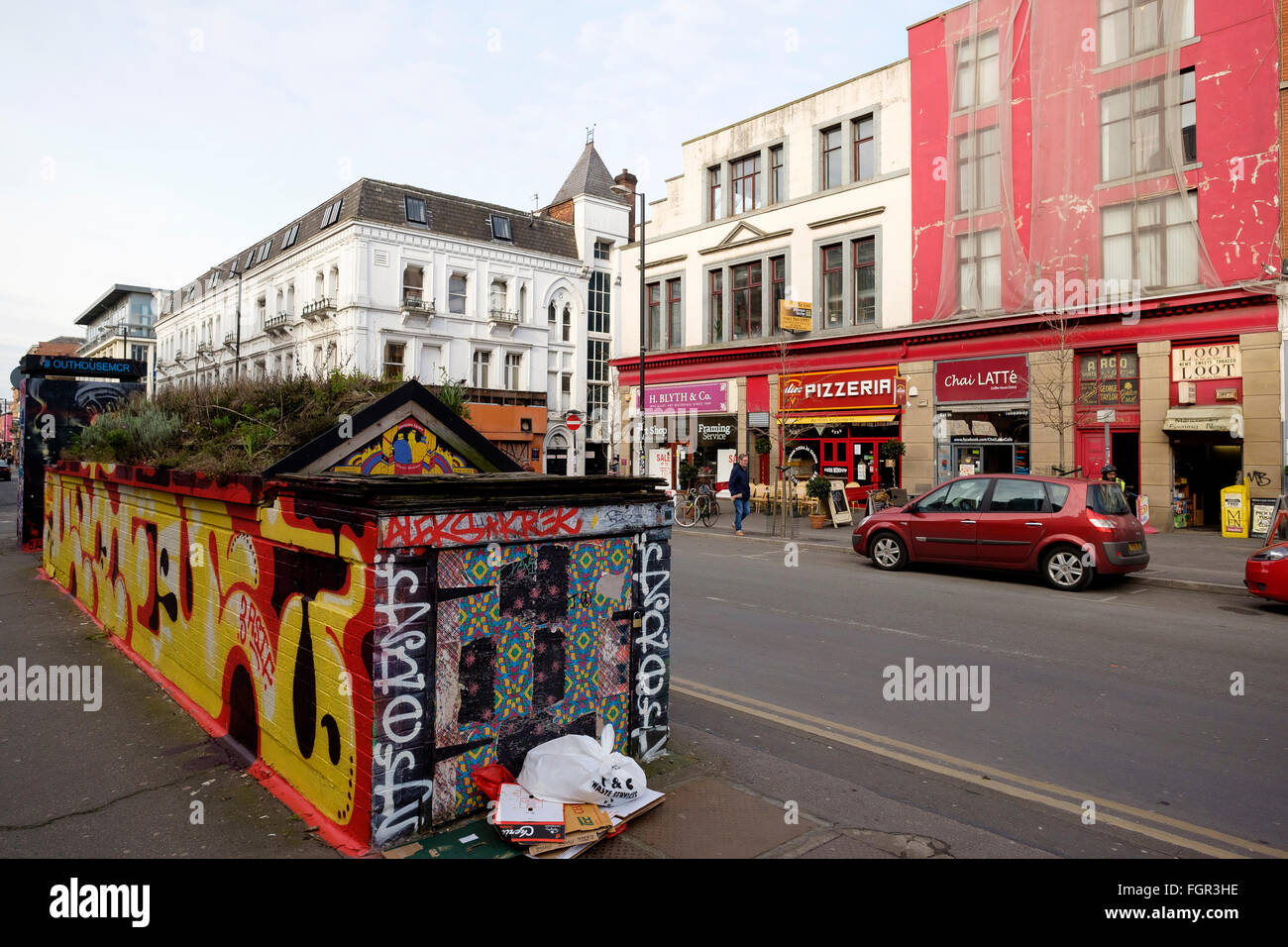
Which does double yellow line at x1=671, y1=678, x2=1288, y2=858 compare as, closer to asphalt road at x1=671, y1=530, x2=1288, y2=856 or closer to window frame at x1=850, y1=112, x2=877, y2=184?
asphalt road at x1=671, y1=530, x2=1288, y2=856

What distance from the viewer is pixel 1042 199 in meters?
21.6

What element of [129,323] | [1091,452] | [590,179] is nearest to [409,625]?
[1091,452]

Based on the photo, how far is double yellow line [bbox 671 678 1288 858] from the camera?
3871 millimetres

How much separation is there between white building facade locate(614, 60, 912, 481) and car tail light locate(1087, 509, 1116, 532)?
40.4 feet

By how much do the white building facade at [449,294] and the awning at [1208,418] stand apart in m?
27.8

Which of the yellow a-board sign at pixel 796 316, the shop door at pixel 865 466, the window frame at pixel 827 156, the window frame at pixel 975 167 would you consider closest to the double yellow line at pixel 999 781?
the shop door at pixel 865 466

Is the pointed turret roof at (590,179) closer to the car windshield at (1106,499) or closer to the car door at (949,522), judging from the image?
the car door at (949,522)

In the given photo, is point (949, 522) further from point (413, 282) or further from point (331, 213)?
point (331, 213)

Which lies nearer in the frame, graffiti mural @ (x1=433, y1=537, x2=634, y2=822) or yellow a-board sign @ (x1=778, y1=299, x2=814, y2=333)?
graffiti mural @ (x1=433, y1=537, x2=634, y2=822)

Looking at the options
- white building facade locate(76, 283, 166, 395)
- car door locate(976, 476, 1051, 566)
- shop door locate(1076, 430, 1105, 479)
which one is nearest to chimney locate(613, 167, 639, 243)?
shop door locate(1076, 430, 1105, 479)

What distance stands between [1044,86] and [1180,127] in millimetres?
3797

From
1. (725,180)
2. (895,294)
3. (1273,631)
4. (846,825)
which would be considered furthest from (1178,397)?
(846,825)

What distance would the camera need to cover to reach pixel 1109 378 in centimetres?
2036
